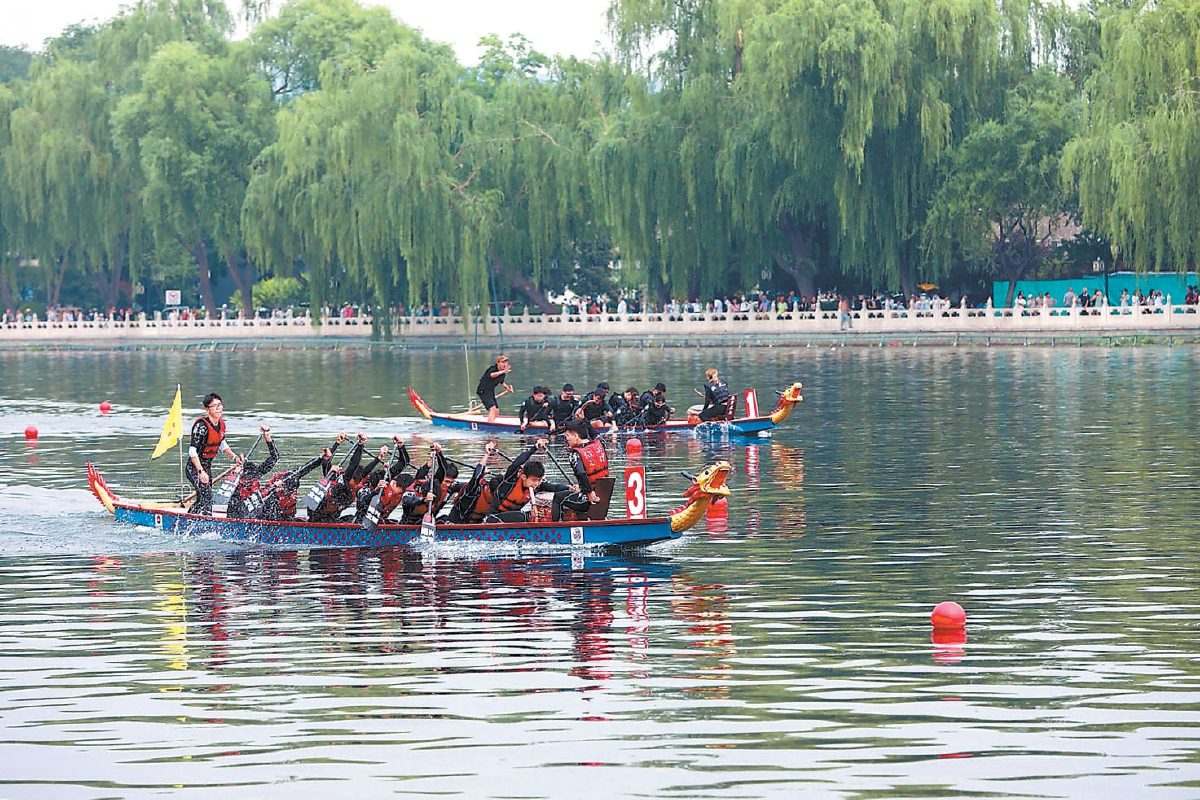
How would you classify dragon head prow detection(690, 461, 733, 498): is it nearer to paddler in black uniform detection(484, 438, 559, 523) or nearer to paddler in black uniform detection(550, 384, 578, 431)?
paddler in black uniform detection(484, 438, 559, 523)

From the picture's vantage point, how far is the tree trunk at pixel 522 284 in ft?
258

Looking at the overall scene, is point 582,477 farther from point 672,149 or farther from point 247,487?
point 672,149

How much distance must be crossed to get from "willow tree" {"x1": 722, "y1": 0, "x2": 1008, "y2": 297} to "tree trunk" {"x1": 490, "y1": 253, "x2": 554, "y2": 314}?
13.7 metres

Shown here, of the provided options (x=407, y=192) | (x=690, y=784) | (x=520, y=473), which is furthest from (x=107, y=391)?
(x=690, y=784)

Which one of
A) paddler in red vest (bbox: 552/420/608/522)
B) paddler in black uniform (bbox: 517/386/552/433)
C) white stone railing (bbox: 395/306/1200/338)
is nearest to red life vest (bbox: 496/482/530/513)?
paddler in red vest (bbox: 552/420/608/522)

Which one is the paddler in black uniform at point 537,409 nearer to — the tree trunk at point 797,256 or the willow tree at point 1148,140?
the willow tree at point 1148,140

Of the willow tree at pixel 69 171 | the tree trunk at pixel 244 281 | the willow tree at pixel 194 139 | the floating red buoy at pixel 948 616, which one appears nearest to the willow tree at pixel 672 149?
the willow tree at pixel 194 139

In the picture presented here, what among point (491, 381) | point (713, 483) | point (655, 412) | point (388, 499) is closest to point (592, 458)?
point (713, 483)

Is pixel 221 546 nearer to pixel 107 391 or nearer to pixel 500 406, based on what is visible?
pixel 500 406

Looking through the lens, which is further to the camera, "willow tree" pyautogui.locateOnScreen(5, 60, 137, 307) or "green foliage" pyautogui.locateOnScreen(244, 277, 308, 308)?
"green foliage" pyautogui.locateOnScreen(244, 277, 308, 308)

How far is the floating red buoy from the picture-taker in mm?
15852

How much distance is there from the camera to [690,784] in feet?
37.4

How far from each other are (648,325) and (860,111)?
50.0 ft

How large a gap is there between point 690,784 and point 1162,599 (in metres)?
7.72
